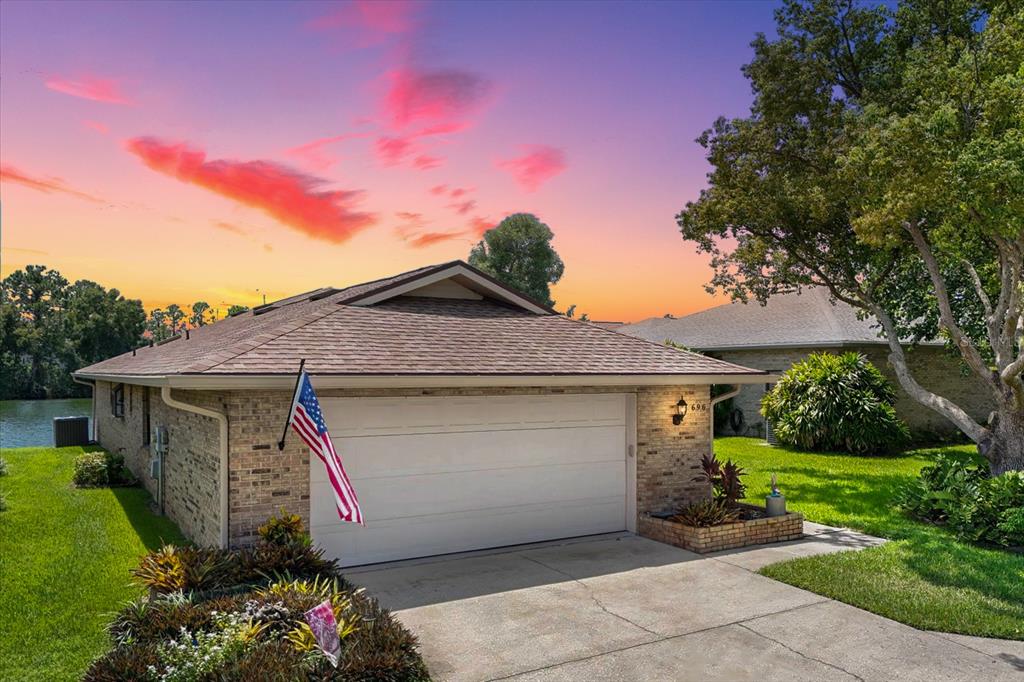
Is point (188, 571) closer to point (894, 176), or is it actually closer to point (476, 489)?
point (476, 489)

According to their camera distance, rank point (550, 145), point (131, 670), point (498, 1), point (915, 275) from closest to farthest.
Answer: point (131, 670), point (498, 1), point (550, 145), point (915, 275)

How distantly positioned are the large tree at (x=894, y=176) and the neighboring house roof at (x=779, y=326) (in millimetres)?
2769

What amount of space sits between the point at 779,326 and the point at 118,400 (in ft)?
71.1

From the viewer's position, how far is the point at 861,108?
638 inches

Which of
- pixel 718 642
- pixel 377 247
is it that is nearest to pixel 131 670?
pixel 718 642

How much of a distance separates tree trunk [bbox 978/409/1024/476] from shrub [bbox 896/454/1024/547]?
6.02 feet

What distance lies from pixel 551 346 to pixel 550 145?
637 centimetres

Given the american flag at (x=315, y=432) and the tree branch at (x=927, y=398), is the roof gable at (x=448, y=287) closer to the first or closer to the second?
the american flag at (x=315, y=432)

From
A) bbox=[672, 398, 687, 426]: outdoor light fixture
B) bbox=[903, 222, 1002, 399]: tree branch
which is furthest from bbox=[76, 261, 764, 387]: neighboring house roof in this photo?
bbox=[903, 222, 1002, 399]: tree branch

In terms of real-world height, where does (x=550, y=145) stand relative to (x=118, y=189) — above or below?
above

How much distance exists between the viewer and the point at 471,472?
9680 millimetres

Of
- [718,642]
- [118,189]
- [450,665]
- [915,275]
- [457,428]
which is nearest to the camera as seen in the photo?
[450,665]

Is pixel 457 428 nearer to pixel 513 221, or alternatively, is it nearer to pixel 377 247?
pixel 377 247

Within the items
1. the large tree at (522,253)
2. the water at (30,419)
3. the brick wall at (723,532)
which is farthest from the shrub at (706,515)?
the large tree at (522,253)
